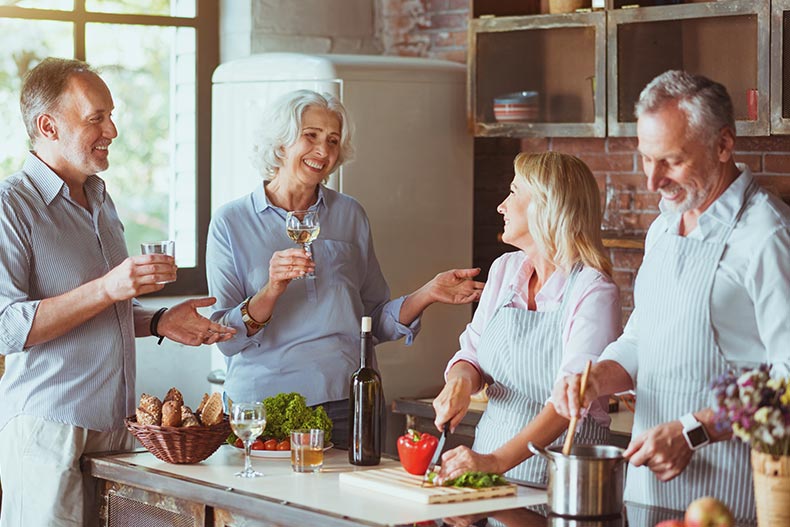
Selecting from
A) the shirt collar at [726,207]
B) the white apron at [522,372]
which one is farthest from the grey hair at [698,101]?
the white apron at [522,372]

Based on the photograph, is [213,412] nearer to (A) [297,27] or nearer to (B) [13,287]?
(B) [13,287]

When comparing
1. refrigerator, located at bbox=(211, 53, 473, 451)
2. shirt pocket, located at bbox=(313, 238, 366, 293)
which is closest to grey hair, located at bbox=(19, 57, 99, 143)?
shirt pocket, located at bbox=(313, 238, 366, 293)

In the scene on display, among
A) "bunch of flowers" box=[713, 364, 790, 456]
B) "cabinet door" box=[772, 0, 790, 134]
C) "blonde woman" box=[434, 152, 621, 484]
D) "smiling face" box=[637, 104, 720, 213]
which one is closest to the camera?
"bunch of flowers" box=[713, 364, 790, 456]

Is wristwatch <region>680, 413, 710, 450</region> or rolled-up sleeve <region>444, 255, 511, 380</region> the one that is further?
rolled-up sleeve <region>444, 255, 511, 380</region>

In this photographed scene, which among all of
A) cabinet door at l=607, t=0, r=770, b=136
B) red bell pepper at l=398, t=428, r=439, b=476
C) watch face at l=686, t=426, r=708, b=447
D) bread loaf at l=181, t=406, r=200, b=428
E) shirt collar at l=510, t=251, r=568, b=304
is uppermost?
cabinet door at l=607, t=0, r=770, b=136

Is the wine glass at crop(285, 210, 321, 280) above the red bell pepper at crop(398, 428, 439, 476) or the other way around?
above

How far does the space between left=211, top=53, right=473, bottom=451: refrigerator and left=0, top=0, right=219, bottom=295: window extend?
470 mm

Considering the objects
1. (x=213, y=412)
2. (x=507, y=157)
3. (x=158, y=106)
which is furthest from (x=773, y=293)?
(x=158, y=106)

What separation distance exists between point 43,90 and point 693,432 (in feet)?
6.24

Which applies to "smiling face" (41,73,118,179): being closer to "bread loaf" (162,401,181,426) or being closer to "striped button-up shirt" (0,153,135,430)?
"striped button-up shirt" (0,153,135,430)

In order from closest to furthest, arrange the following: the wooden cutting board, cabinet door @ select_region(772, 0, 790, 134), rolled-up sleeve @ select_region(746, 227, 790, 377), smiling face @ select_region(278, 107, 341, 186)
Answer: rolled-up sleeve @ select_region(746, 227, 790, 377)
the wooden cutting board
smiling face @ select_region(278, 107, 341, 186)
cabinet door @ select_region(772, 0, 790, 134)

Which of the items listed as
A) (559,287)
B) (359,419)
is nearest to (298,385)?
(359,419)

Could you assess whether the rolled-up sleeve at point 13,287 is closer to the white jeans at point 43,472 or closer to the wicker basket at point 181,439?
the white jeans at point 43,472

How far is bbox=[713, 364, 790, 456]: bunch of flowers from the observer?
2291 mm
